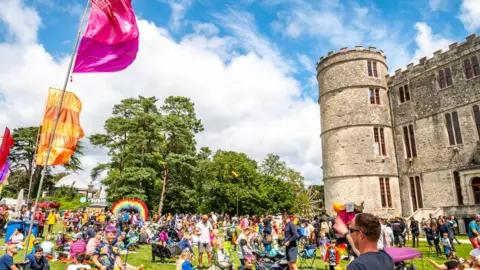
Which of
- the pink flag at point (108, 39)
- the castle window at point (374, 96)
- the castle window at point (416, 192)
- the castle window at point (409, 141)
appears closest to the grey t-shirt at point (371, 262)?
the pink flag at point (108, 39)

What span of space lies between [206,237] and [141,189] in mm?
25863

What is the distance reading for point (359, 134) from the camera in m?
27.3

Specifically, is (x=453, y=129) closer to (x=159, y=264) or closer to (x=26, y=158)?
(x=159, y=264)

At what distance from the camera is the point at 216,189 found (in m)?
48.4

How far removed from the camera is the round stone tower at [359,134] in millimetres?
26500

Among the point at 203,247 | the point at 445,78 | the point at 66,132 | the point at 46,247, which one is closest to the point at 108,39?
the point at 203,247

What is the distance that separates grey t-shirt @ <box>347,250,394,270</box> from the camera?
93.9 inches

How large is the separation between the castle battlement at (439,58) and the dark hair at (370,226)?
2670 centimetres

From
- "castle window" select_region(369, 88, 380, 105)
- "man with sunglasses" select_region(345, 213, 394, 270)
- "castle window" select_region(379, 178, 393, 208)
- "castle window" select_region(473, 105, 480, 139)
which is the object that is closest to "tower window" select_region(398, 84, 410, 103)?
"castle window" select_region(369, 88, 380, 105)

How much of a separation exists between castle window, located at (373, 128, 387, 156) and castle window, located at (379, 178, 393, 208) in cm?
242

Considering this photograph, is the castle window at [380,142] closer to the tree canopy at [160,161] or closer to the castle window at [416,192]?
the castle window at [416,192]

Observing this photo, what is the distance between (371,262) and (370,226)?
11.1 inches

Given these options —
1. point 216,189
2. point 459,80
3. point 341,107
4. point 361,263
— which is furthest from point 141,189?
point 361,263

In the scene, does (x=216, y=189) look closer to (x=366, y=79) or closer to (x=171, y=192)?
(x=171, y=192)
